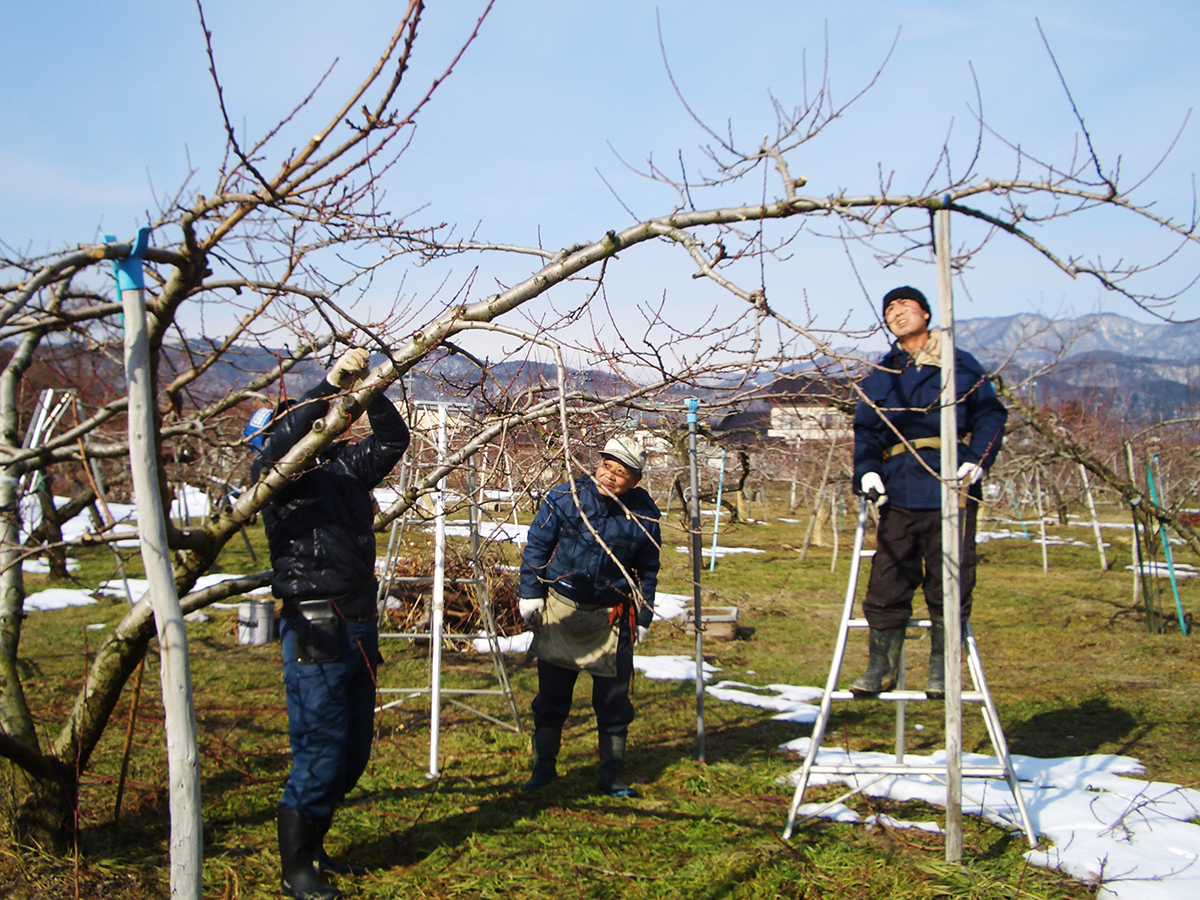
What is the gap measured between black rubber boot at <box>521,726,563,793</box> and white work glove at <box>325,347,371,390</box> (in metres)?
2.25

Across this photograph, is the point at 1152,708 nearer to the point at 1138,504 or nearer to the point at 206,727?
the point at 1138,504

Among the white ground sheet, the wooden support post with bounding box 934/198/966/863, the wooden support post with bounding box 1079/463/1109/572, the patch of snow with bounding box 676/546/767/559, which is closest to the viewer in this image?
the wooden support post with bounding box 934/198/966/863

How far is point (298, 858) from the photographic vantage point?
303cm

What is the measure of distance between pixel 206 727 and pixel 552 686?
2.35m

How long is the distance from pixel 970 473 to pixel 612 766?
88.4 inches

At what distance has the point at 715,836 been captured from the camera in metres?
3.68

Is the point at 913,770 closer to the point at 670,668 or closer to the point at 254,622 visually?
the point at 670,668

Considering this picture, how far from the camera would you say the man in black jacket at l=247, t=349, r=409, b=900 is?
9.89ft

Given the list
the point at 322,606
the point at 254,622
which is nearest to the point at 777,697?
the point at 322,606

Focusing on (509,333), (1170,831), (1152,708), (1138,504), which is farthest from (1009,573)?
(509,333)

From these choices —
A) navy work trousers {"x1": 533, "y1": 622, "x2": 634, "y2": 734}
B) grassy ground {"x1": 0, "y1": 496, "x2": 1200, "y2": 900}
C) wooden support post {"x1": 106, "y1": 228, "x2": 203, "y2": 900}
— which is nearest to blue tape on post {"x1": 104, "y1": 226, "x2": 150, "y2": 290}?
wooden support post {"x1": 106, "y1": 228, "x2": 203, "y2": 900}

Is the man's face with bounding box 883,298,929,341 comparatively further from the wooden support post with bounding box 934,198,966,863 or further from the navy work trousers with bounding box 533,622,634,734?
the navy work trousers with bounding box 533,622,634,734

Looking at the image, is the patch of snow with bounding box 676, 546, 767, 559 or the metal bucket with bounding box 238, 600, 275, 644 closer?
the metal bucket with bounding box 238, 600, 275, 644

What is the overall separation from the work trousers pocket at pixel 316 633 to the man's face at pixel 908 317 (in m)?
2.62
